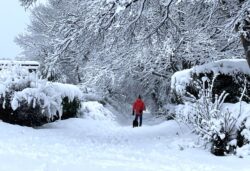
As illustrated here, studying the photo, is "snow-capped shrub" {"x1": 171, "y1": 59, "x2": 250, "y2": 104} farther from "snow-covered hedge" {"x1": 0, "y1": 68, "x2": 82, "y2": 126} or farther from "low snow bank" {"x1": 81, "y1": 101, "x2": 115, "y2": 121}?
"low snow bank" {"x1": 81, "y1": 101, "x2": 115, "y2": 121}

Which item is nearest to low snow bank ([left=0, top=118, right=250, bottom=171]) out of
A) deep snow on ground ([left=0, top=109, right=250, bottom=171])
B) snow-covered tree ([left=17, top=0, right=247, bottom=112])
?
deep snow on ground ([left=0, top=109, right=250, bottom=171])

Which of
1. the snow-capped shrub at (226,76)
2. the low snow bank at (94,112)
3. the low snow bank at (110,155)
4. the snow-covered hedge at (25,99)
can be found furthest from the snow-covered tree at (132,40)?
the low snow bank at (110,155)

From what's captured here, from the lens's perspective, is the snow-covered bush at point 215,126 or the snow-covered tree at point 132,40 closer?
the snow-covered bush at point 215,126

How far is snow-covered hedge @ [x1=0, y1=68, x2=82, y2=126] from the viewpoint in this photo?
13.5 metres

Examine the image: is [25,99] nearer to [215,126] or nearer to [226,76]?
[226,76]

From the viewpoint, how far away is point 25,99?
13.4m

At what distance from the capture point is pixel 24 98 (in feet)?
44.1

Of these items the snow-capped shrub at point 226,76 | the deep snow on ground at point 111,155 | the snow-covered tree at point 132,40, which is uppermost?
the snow-covered tree at point 132,40

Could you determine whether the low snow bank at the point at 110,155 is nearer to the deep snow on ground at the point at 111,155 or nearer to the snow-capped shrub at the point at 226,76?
the deep snow on ground at the point at 111,155

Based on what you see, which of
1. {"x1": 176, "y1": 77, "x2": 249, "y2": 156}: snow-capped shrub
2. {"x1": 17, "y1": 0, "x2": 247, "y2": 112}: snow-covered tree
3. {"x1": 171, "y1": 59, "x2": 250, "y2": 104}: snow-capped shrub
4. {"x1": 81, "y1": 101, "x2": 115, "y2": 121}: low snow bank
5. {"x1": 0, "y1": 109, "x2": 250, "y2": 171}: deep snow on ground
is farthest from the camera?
{"x1": 81, "y1": 101, "x2": 115, "y2": 121}: low snow bank

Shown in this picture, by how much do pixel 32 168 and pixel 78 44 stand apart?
6.37 m

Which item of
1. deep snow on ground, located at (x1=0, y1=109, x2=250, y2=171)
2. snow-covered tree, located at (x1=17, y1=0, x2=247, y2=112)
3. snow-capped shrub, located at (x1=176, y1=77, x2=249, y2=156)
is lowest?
deep snow on ground, located at (x1=0, y1=109, x2=250, y2=171)

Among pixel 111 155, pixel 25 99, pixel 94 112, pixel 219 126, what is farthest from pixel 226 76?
pixel 94 112

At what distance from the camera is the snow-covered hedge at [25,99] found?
44.3ft
